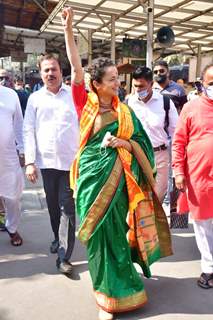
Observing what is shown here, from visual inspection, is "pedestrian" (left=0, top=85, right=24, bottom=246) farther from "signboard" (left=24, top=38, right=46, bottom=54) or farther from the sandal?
"signboard" (left=24, top=38, right=46, bottom=54)

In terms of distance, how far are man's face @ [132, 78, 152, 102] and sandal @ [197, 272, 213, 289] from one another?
5.58 ft

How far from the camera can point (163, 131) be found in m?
4.08

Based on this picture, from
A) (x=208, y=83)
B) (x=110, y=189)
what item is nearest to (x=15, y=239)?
(x=110, y=189)

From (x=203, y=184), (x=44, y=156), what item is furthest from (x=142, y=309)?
Answer: (x=44, y=156)

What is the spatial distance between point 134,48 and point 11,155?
7.46 meters

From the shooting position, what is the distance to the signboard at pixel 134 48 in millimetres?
10531

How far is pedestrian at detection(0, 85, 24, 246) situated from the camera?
3711mm

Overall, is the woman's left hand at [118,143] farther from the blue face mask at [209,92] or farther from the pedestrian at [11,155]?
the pedestrian at [11,155]

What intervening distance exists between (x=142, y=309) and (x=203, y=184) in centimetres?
97

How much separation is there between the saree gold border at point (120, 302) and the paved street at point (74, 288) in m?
0.08

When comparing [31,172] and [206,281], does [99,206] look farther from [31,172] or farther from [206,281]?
[206,281]

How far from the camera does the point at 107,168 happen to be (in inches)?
104

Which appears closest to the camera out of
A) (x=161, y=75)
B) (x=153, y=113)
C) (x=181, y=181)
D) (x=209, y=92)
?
(x=209, y=92)

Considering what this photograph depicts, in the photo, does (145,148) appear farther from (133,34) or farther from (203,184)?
(133,34)
